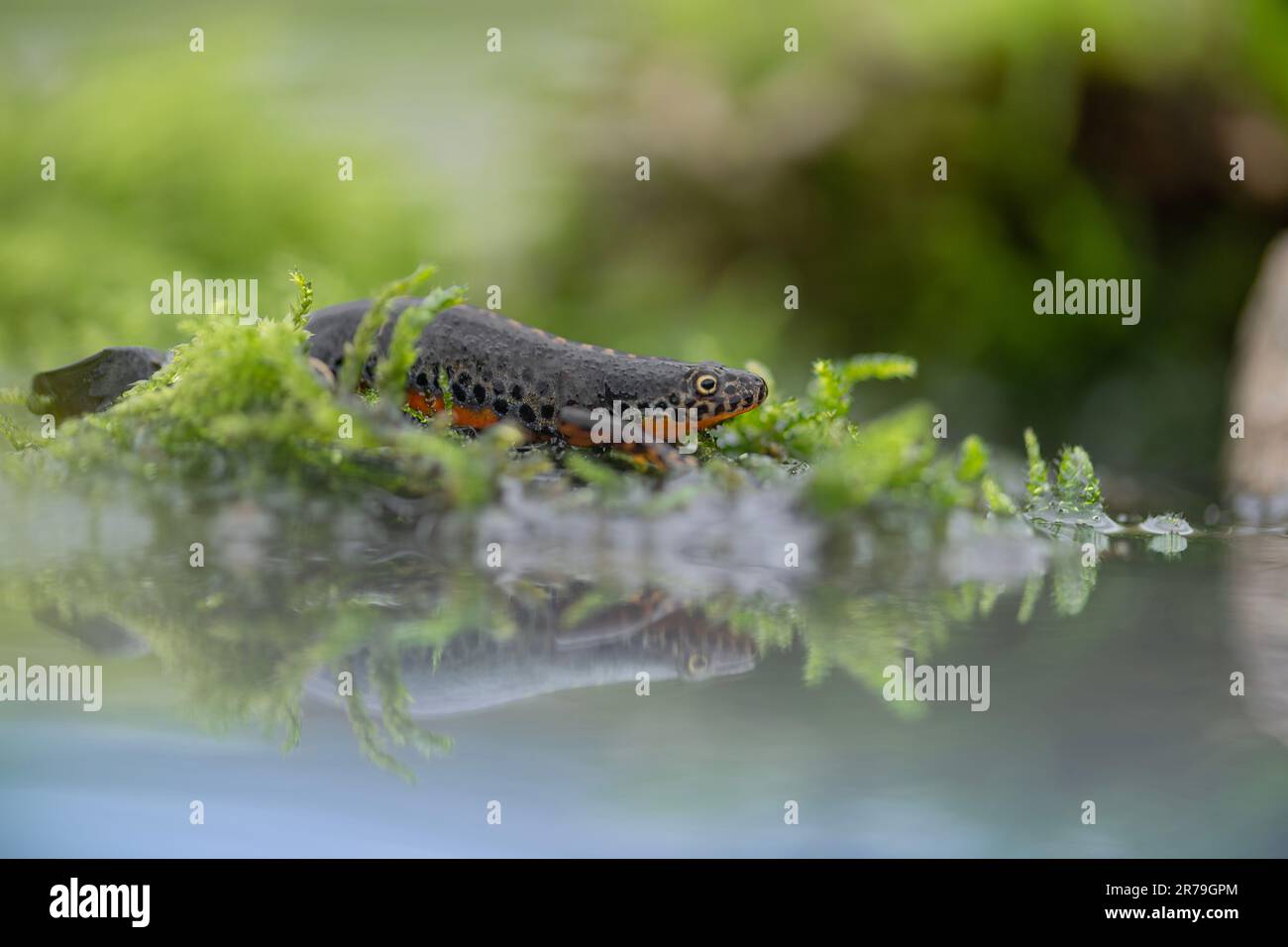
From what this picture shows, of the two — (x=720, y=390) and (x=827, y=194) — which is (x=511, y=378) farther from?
(x=827, y=194)

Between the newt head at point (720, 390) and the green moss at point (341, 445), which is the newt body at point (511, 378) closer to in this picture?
the newt head at point (720, 390)

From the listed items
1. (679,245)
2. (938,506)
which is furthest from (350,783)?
(679,245)

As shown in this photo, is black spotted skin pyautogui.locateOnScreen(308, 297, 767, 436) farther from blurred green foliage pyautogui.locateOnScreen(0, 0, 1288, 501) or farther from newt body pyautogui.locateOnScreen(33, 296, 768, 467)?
blurred green foliage pyautogui.locateOnScreen(0, 0, 1288, 501)

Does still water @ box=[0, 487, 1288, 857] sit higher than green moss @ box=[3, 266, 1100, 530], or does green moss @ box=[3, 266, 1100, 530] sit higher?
green moss @ box=[3, 266, 1100, 530]

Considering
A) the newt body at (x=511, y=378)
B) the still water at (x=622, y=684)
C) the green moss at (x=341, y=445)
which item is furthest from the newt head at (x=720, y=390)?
the still water at (x=622, y=684)

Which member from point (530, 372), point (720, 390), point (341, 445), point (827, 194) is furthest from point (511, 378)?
point (827, 194)

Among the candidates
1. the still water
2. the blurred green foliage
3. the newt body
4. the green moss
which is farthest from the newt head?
the blurred green foliage
